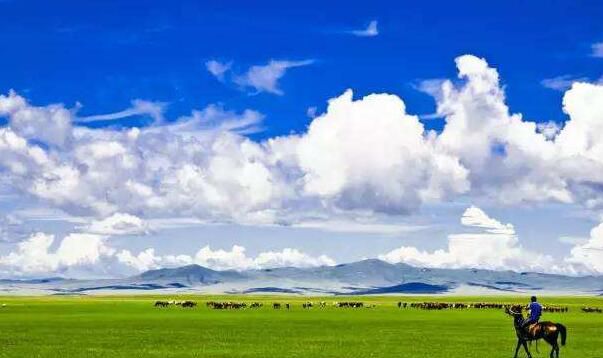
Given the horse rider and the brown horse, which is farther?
the horse rider

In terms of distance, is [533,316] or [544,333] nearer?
[544,333]

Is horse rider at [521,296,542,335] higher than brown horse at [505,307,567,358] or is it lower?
higher

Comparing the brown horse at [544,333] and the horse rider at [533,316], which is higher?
the horse rider at [533,316]

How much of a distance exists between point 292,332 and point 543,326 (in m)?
23.1

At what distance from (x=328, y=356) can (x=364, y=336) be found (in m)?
15.3

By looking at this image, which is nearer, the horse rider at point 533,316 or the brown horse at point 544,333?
the brown horse at point 544,333

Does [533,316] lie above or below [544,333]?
above

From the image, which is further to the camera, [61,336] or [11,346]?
[61,336]

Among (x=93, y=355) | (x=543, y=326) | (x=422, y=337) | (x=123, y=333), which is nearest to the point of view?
(x=543, y=326)

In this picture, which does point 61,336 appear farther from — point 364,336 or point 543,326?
point 543,326

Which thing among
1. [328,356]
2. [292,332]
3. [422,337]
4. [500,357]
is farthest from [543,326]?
[292,332]

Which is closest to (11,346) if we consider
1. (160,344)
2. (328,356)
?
(160,344)

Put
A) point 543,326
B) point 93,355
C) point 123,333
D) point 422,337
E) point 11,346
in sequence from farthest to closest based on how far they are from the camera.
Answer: point 123,333 → point 422,337 → point 11,346 → point 93,355 → point 543,326

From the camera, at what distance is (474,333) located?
2085 inches
